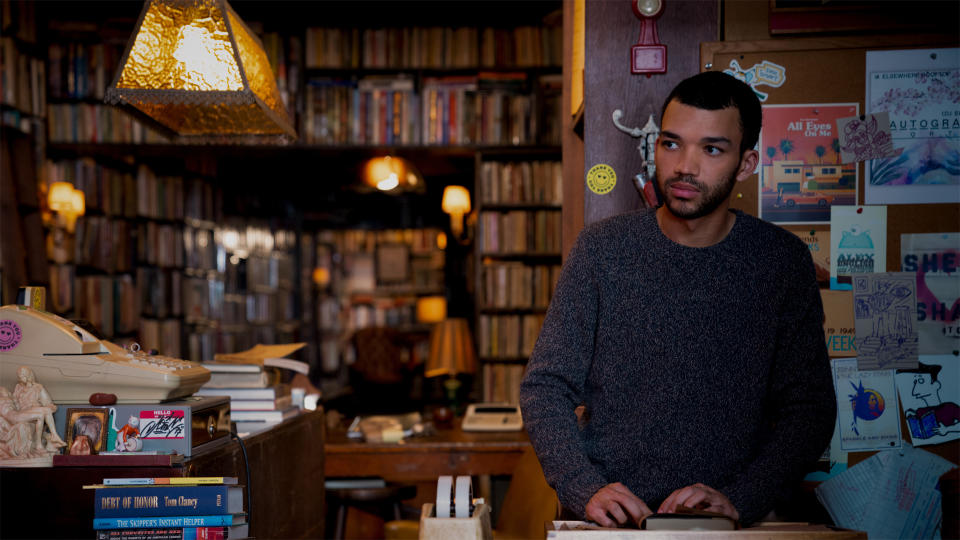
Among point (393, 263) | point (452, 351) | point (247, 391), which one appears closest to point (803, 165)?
point (247, 391)

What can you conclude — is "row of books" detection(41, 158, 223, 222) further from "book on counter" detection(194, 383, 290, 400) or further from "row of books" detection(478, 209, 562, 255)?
"book on counter" detection(194, 383, 290, 400)

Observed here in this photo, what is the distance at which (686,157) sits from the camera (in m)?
1.48

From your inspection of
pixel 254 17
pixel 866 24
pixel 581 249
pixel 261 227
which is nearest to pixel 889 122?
pixel 866 24

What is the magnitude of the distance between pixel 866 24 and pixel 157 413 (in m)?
1.94

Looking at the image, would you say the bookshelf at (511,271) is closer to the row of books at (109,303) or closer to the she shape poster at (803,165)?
the row of books at (109,303)

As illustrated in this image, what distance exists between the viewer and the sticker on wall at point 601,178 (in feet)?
6.69

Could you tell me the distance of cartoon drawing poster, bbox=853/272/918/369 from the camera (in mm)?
1891

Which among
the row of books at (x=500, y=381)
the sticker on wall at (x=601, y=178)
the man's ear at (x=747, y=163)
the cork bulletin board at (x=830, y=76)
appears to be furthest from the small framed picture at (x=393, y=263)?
the man's ear at (x=747, y=163)

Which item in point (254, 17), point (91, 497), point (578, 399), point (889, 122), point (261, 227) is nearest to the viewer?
point (91, 497)

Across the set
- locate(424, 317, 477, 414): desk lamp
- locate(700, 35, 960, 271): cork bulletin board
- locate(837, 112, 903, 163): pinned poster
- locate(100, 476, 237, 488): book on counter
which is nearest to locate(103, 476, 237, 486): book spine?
locate(100, 476, 237, 488): book on counter

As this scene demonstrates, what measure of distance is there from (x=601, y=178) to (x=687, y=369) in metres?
0.72

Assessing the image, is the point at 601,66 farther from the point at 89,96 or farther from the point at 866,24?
the point at 89,96

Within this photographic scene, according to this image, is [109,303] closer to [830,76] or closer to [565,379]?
[565,379]

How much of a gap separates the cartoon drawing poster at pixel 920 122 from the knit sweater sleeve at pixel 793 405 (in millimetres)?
567
